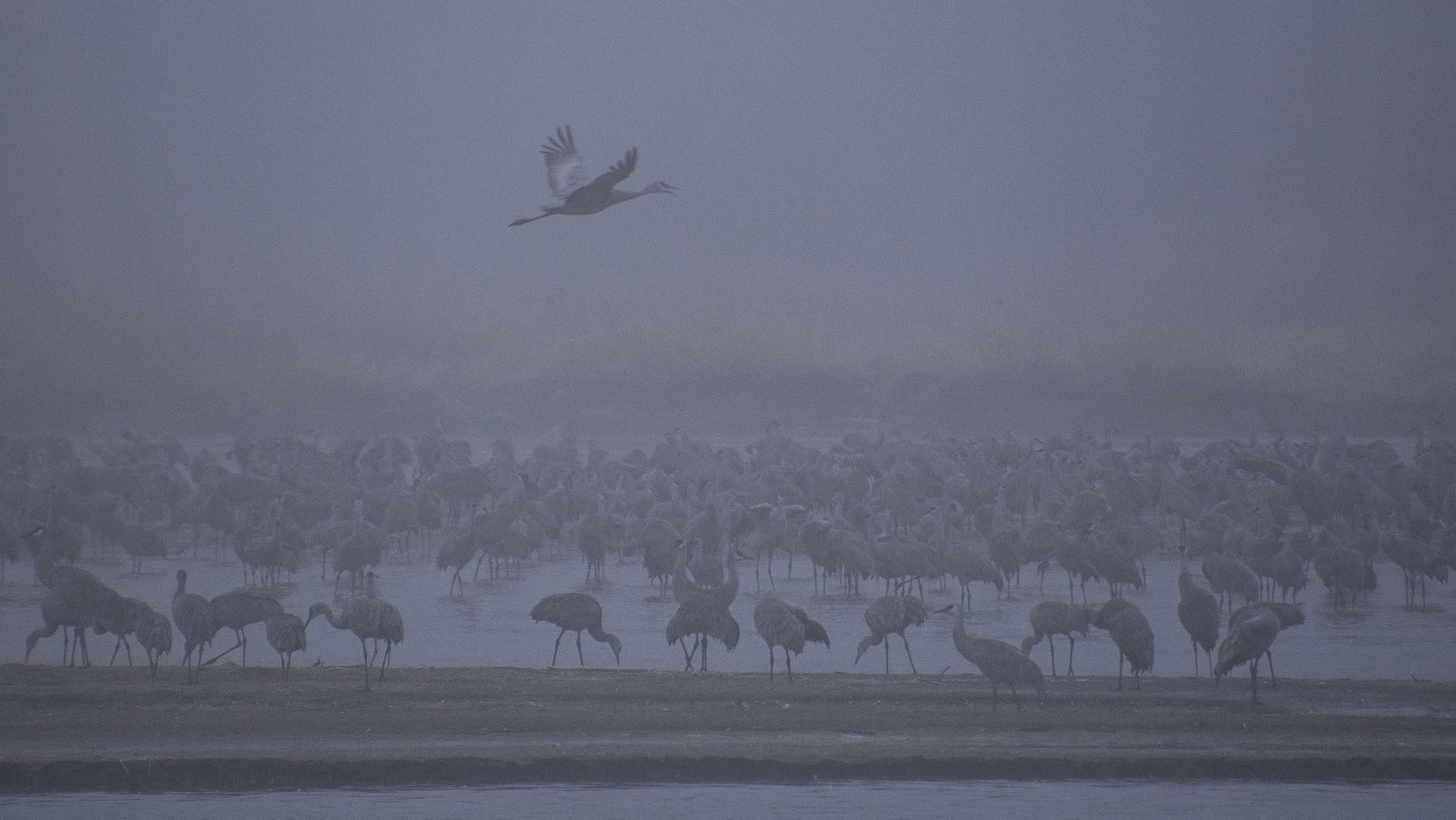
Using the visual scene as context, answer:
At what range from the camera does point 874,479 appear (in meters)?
24.9

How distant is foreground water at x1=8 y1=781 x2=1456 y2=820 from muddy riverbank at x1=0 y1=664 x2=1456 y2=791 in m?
0.12

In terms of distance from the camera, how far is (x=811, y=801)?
8.71 metres

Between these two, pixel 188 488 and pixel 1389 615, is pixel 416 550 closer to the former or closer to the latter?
pixel 188 488

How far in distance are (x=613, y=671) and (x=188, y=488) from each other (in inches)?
517

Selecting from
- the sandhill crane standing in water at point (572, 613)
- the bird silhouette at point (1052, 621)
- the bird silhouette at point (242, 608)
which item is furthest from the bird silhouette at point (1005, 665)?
the bird silhouette at point (242, 608)

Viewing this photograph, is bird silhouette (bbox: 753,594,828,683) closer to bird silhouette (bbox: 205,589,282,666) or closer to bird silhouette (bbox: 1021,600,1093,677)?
bird silhouette (bbox: 1021,600,1093,677)

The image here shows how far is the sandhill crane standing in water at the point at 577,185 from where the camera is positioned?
1041 cm

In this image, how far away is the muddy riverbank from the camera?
901 cm

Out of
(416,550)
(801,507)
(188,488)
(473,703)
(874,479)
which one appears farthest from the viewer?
(874,479)

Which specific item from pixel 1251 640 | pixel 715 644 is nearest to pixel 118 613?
pixel 715 644

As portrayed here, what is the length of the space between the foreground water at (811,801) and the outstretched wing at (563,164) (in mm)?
5363

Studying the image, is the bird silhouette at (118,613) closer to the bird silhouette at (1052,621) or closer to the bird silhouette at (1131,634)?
the bird silhouette at (1052,621)

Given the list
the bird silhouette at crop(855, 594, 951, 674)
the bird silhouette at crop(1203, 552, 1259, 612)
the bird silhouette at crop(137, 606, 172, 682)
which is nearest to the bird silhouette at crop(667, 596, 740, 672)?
the bird silhouette at crop(855, 594, 951, 674)

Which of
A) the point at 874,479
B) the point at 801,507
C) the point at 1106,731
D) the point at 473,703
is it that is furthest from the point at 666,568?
the point at 874,479
